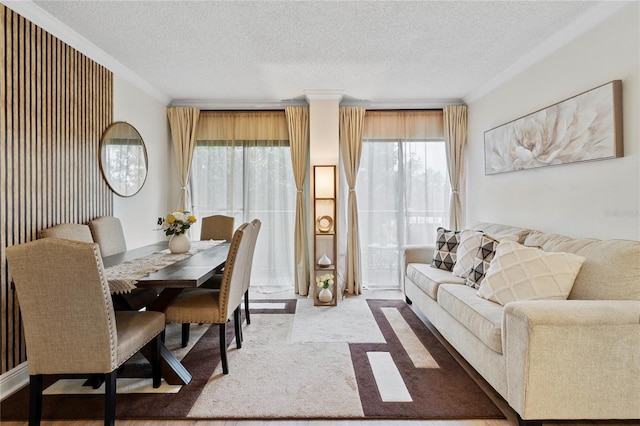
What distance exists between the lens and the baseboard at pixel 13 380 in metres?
2.07

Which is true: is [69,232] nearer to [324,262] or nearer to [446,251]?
[324,262]

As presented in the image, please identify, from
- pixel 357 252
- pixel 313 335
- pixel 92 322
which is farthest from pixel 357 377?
pixel 357 252

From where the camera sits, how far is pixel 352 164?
4.36 m

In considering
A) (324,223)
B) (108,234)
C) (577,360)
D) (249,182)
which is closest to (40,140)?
(108,234)

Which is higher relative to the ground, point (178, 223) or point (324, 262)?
point (178, 223)

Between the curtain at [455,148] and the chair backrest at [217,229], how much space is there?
286 cm

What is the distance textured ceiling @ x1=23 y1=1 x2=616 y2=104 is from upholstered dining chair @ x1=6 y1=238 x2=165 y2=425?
5.83 feet

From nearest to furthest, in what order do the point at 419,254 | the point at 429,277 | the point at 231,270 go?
the point at 231,270
the point at 429,277
the point at 419,254

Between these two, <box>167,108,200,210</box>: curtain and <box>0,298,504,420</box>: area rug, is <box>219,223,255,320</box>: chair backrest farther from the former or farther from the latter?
<box>167,108,200,210</box>: curtain

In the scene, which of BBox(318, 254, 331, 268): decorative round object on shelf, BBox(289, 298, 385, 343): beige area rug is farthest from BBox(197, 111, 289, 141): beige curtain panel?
BBox(289, 298, 385, 343): beige area rug

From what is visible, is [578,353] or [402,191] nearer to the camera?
[578,353]

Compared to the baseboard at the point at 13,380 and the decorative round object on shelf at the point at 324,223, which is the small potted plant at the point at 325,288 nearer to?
the decorative round object on shelf at the point at 324,223

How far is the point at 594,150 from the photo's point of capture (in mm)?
2307

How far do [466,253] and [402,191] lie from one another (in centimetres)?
162
